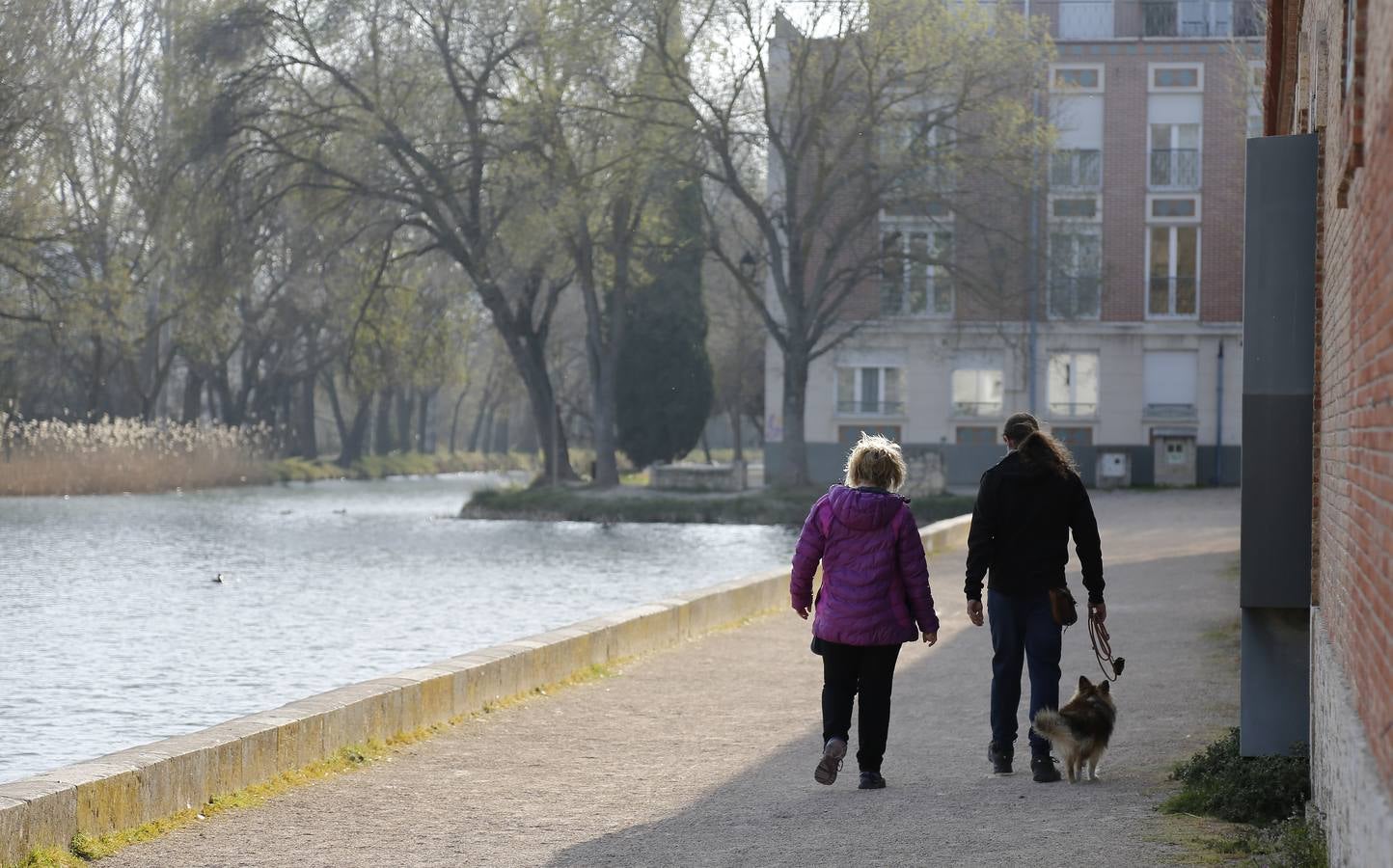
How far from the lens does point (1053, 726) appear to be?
858 cm

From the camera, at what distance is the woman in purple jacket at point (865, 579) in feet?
27.8

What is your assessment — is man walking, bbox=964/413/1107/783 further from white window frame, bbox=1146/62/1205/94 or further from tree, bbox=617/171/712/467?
tree, bbox=617/171/712/467

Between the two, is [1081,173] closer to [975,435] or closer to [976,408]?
[976,408]

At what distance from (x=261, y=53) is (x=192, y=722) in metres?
29.2

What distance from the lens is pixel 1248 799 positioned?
7816 mm

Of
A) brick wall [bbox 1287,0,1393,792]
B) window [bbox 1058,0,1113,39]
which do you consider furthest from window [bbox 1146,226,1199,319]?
brick wall [bbox 1287,0,1393,792]

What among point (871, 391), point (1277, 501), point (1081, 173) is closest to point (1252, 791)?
point (1277, 501)

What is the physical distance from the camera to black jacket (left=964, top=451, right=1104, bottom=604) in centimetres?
881

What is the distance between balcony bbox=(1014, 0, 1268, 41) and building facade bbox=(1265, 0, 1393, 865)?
45780 mm

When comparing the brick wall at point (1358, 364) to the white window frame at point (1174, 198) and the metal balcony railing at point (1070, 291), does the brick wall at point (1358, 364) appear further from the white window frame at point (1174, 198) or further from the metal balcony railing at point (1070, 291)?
the white window frame at point (1174, 198)

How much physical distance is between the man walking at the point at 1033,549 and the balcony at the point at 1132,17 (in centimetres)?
4585

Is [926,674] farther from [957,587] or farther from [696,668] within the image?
[957,587]

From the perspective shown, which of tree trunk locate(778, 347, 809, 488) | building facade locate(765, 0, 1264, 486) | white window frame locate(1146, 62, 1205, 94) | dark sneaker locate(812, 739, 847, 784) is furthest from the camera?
white window frame locate(1146, 62, 1205, 94)

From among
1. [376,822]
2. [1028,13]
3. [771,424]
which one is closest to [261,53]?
[771,424]
